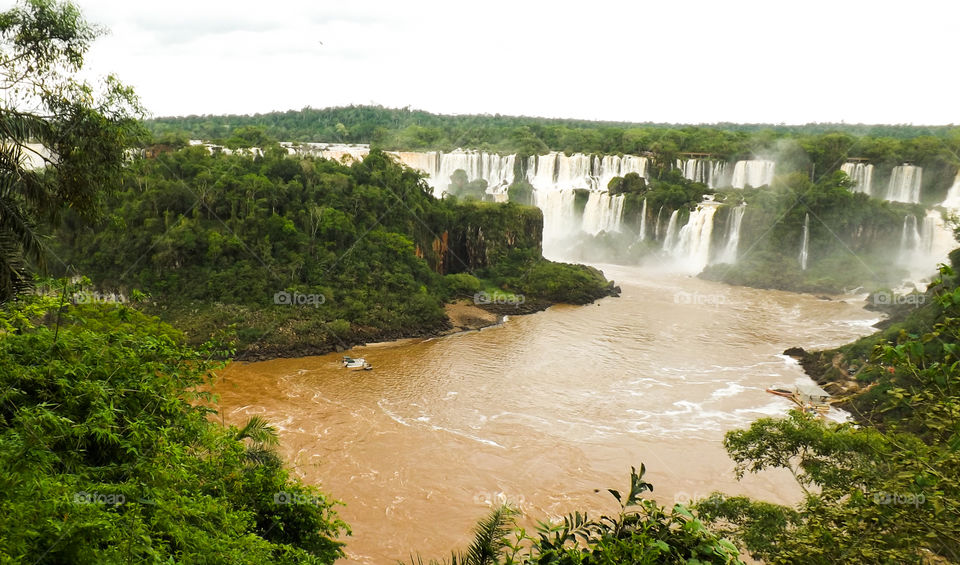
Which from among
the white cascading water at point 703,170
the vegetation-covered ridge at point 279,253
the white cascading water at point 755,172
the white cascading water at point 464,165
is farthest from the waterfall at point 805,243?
the white cascading water at point 464,165

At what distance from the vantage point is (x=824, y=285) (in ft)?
121

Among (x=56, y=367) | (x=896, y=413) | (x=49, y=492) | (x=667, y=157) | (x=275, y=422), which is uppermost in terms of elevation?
(x=667, y=157)

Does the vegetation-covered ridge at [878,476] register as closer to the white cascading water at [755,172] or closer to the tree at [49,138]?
the tree at [49,138]

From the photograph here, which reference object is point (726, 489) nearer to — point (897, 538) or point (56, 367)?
point (897, 538)

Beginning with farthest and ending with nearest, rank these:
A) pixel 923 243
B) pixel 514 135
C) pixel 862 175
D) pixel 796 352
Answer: pixel 514 135 → pixel 862 175 → pixel 923 243 → pixel 796 352

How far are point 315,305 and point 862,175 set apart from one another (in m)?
40.1

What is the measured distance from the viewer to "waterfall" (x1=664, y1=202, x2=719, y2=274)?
41844mm

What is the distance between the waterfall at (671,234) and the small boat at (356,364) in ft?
91.4

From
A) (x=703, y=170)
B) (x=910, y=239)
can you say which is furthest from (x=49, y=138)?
(x=703, y=170)

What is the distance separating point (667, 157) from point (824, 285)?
16874mm

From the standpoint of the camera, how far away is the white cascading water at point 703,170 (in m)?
49.0

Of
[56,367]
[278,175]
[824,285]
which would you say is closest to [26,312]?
[56,367]

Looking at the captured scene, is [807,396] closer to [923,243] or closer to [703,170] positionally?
[923,243]

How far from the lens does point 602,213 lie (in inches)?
1823
